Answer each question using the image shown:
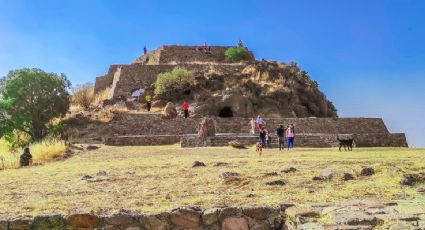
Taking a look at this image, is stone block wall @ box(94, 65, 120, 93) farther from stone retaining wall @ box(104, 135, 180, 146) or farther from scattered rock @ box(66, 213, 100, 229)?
scattered rock @ box(66, 213, 100, 229)

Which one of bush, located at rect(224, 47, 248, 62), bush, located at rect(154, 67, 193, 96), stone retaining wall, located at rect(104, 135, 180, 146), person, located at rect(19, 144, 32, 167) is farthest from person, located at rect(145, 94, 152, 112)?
person, located at rect(19, 144, 32, 167)

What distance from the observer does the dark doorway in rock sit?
41906 millimetres

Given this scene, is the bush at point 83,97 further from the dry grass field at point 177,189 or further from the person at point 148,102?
the dry grass field at point 177,189

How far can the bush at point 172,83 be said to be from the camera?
145 ft

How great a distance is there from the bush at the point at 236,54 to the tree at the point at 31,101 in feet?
67.6

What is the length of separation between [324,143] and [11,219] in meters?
22.7

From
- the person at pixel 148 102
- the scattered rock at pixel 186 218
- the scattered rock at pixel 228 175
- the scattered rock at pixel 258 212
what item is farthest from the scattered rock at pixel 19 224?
the person at pixel 148 102

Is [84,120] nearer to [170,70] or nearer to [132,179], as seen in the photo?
[170,70]

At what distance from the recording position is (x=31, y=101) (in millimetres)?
35094

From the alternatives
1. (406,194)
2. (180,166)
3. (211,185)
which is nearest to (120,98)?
(180,166)

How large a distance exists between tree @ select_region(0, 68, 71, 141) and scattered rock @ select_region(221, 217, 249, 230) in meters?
27.9

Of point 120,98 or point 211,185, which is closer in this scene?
point 211,185

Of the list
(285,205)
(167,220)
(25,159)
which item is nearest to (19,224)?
(167,220)

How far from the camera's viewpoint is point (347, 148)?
2530cm
